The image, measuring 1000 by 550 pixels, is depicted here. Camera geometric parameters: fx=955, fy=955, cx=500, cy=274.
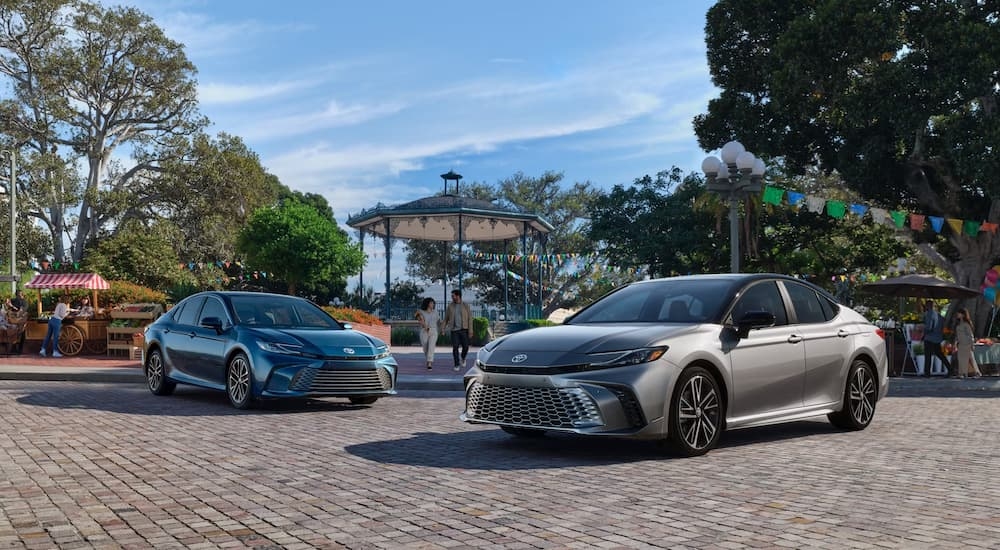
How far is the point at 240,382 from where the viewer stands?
38.1 ft

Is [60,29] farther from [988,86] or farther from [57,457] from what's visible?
[57,457]

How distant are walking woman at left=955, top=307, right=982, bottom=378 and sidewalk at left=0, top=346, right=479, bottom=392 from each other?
35.9 ft

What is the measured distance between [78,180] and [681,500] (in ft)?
154

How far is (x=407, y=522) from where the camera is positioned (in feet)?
16.9

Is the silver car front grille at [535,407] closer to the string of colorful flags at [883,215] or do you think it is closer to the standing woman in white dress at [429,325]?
the standing woman in white dress at [429,325]

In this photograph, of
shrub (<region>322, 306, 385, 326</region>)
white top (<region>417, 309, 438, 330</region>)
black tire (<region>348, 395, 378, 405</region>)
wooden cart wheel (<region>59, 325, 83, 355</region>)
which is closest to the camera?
black tire (<region>348, 395, 378, 405</region>)

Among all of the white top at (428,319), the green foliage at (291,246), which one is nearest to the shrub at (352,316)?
the white top at (428,319)

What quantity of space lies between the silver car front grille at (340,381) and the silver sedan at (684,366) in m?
3.35

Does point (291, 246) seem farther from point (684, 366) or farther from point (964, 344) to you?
point (684, 366)

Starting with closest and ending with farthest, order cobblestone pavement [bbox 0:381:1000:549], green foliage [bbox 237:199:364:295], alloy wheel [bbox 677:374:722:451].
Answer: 1. cobblestone pavement [bbox 0:381:1000:549]
2. alloy wheel [bbox 677:374:722:451]
3. green foliage [bbox 237:199:364:295]

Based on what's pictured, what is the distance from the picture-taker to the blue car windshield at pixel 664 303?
8.26m

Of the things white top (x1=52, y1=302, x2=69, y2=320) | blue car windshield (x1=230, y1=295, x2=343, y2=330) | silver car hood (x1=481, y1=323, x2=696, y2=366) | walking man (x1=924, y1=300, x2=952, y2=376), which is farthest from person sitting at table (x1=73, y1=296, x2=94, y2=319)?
walking man (x1=924, y1=300, x2=952, y2=376)

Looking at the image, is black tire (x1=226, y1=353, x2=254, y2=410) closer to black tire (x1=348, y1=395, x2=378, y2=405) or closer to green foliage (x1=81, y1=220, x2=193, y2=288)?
black tire (x1=348, y1=395, x2=378, y2=405)

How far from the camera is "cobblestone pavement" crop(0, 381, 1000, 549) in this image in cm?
487
